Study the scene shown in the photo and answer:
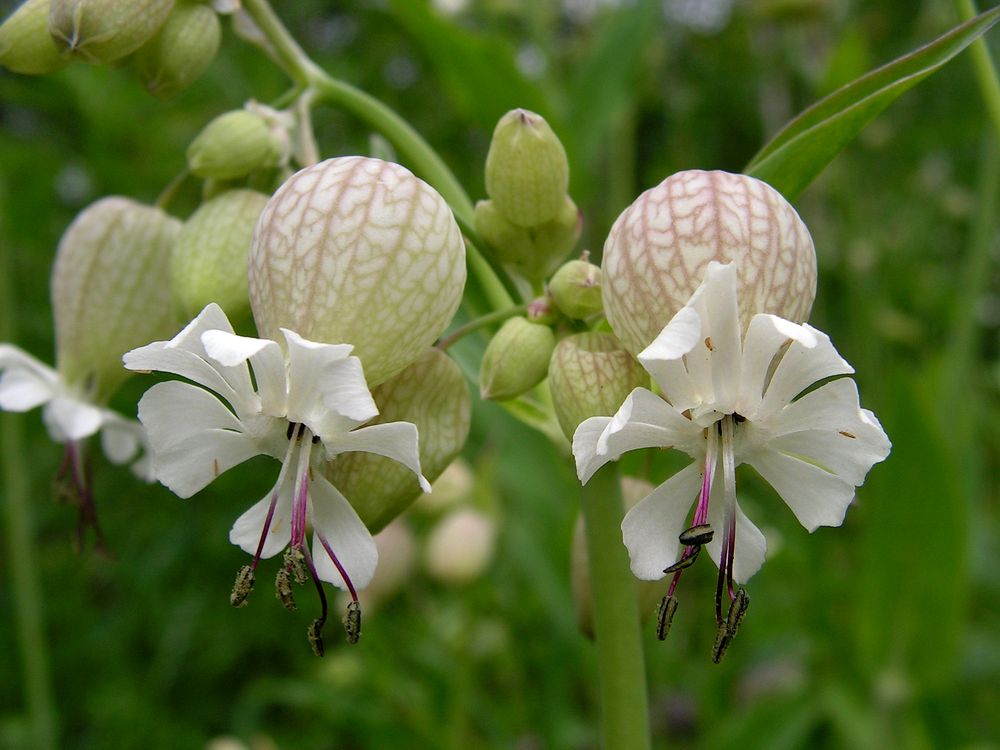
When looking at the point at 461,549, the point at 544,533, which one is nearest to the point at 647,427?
the point at 461,549

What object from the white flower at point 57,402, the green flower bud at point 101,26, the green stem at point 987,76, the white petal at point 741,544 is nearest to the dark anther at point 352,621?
the white petal at point 741,544

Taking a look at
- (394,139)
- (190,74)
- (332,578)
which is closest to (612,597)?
(332,578)

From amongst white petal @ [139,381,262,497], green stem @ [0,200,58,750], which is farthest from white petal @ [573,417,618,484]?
green stem @ [0,200,58,750]

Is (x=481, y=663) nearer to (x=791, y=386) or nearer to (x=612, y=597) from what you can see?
(x=612, y=597)

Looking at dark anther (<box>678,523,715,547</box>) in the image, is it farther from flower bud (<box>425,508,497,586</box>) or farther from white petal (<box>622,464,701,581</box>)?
Result: flower bud (<box>425,508,497,586</box>)

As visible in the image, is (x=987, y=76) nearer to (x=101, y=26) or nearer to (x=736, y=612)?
(x=736, y=612)
